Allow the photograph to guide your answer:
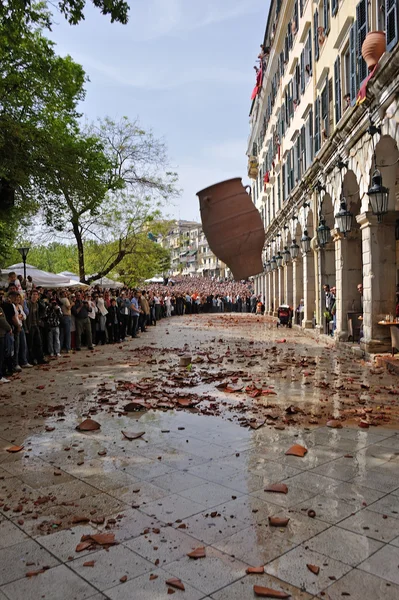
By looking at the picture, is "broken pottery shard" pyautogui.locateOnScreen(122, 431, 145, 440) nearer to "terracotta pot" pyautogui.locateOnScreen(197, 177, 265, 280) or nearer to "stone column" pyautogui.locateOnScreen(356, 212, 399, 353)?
"terracotta pot" pyautogui.locateOnScreen(197, 177, 265, 280)

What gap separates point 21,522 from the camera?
380 cm

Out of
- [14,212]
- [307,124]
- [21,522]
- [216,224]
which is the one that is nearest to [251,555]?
[21,522]

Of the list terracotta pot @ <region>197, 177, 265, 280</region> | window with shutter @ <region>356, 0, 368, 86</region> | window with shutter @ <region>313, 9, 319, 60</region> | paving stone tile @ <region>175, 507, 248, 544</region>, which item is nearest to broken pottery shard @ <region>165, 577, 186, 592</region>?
paving stone tile @ <region>175, 507, 248, 544</region>

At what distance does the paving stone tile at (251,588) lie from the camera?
9.30 feet

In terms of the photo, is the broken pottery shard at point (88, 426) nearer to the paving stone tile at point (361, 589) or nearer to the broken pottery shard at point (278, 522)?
the broken pottery shard at point (278, 522)

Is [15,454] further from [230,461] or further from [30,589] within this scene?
[30,589]

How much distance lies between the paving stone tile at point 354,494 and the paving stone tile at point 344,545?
51cm

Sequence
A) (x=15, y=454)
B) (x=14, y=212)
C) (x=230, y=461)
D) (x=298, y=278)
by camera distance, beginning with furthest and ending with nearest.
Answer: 1. (x=298, y=278)
2. (x=14, y=212)
3. (x=15, y=454)
4. (x=230, y=461)

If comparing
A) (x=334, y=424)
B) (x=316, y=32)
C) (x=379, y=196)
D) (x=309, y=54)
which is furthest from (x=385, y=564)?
(x=309, y=54)

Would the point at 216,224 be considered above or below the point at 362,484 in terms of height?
above

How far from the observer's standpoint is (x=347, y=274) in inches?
598

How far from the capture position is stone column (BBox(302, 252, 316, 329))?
20891mm

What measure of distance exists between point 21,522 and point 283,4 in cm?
2643

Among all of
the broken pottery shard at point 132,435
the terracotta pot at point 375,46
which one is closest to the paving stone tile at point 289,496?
the broken pottery shard at point 132,435
